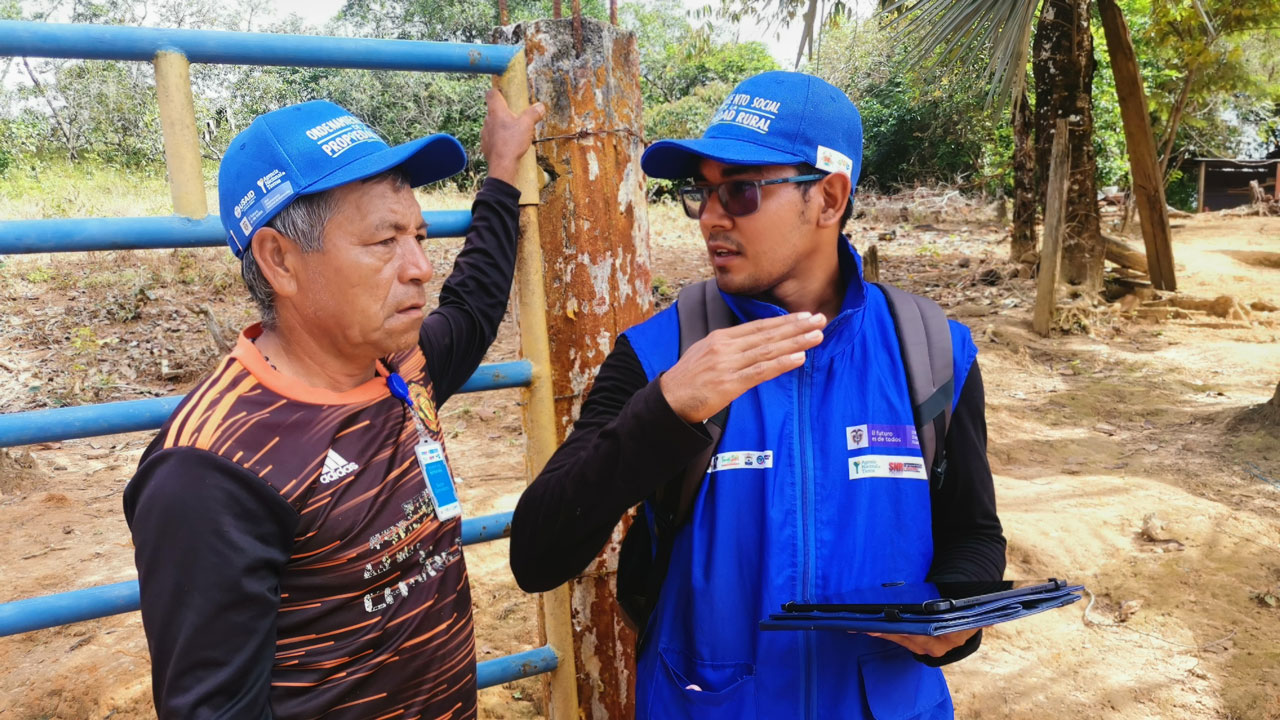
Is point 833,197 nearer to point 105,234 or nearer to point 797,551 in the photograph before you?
point 797,551

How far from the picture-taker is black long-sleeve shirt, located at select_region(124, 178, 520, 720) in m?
1.20

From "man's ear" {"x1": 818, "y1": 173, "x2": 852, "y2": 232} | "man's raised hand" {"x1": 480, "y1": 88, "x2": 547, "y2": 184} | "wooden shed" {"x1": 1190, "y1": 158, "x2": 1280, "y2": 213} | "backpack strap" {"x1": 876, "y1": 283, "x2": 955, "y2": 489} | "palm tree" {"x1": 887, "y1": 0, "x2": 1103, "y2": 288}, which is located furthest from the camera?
"wooden shed" {"x1": 1190, "y1": 158, "x2": 1280, "y2": 213}

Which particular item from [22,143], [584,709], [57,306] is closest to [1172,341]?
[584,709]

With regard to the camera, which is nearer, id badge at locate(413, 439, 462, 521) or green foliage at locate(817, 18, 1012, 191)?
id badge at locate(413, 439, 462, 521)

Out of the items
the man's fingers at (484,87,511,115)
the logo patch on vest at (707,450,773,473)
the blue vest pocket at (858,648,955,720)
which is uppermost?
the man's fingers at (484,87,511,115)

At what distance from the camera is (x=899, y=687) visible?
1.50 m

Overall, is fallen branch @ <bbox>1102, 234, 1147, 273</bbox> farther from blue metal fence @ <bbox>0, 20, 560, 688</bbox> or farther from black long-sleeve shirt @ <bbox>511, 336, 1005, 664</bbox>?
blue metal fence @ <bbox>0, 20, 560, 688</bbox>

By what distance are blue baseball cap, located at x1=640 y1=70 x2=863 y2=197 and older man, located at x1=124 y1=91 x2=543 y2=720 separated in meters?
0.51

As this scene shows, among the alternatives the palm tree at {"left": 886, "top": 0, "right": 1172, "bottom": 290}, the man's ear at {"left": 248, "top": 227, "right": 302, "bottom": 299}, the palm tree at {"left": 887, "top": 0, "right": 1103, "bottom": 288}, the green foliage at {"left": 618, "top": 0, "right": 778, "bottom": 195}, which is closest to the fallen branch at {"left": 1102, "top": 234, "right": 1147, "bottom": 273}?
the palm tree at {"left": 886, "top": 0, "right": 1172, "bottom": 290}

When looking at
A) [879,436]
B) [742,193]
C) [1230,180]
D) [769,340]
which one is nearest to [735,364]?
[769,340]

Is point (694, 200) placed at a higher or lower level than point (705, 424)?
higher

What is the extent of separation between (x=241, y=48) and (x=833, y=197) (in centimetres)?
Answer: 114

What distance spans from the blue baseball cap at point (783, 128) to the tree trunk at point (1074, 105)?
831 cm

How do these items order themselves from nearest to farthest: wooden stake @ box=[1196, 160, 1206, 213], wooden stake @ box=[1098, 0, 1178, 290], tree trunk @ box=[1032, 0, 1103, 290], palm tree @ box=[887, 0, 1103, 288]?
palm tree @ box=[887, 0, 1103, 288] → wooden stake @ box=[1098, 0, 1178, 290] → tree trunk @ box=[1032, 0, 1103, 290] → wooden stake @ box=[1196, 160, 1206, 213]
